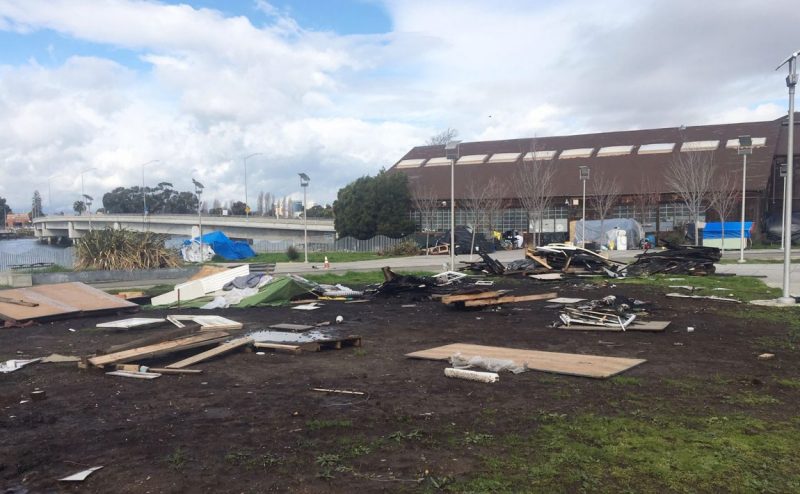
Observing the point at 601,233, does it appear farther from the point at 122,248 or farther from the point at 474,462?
the point at 474,462

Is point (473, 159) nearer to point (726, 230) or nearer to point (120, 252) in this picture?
point (726, 230)

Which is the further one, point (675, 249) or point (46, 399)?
point (675, 249)

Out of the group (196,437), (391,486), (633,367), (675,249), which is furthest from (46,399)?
(675,249)

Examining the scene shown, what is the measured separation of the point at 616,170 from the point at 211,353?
50032mm

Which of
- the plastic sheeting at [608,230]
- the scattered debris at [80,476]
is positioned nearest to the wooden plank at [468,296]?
the scattered debris at [80,476]

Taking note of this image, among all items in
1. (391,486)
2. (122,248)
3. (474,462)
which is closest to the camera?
(391,486)

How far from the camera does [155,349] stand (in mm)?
9102

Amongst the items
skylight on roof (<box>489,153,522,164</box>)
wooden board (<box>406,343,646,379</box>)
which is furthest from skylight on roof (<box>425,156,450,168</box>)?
wooden board (<box>406,343,646,379</box>)

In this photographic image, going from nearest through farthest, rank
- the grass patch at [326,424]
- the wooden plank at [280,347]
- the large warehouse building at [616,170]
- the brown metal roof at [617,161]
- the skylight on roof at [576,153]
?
the grass patch at [326,424] → the wooden plank at [280,347] → the large warehouse building at [616,170] → the brown metal roof at [617,161] → the skylight on roof at [576,153]

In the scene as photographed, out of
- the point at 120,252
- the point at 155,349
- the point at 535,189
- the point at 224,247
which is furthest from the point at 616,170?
the point at 155,349

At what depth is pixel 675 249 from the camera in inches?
890

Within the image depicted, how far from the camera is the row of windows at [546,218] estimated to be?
4888 cm

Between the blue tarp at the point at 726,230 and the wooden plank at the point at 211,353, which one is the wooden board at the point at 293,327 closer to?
the wooden plank at the point at 211,353

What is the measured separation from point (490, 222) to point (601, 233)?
1080 cm
